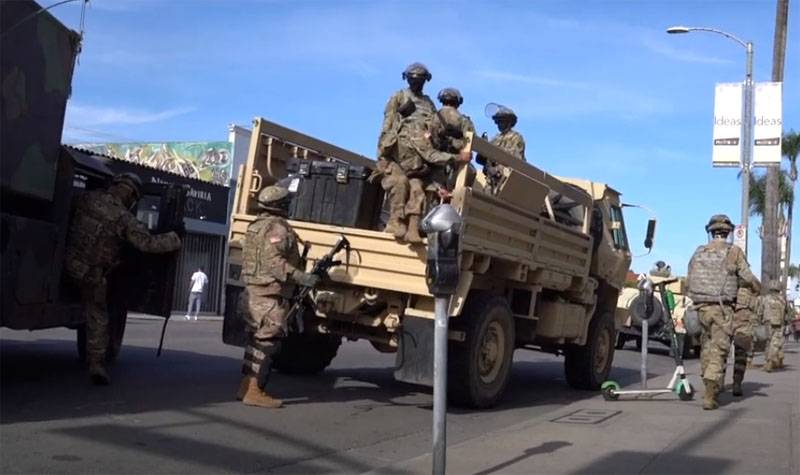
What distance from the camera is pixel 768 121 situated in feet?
62.7

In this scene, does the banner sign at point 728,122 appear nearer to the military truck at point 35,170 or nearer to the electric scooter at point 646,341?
the electric scooter at point 646,341

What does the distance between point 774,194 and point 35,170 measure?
71.9 ft

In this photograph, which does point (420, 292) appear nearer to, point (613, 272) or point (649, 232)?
point (613, 272)

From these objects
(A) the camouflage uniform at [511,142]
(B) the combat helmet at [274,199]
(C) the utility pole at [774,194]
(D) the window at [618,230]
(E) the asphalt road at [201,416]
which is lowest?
(E) the asphalt road at [201,416]

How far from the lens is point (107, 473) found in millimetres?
5023

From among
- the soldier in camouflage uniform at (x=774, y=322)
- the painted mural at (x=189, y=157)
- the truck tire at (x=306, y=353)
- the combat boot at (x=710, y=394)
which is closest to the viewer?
the combat boot at (x=710, y=394)

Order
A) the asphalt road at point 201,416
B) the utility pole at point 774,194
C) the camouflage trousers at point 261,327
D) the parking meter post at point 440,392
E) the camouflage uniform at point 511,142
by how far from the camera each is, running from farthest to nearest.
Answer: the utility pole at point 774,194, the camouflage uniform at point 511,142, the camouflage trousers at point 261,327, the asphalt road at point 201,416, the parking meter post at point 440,392

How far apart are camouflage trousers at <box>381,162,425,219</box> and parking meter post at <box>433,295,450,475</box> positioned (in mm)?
2479

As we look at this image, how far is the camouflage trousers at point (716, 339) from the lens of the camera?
354 inches

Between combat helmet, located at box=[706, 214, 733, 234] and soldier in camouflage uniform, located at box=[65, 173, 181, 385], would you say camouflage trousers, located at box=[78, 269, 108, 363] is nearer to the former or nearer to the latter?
soldier in camouflage uniform, located at box=[65, 173, 181, 385]

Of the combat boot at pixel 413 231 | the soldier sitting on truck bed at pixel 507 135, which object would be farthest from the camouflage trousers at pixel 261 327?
the soldier sitting on truck bed at pixel 507 135

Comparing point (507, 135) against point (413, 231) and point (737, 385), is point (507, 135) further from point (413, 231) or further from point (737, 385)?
point (737, 385)

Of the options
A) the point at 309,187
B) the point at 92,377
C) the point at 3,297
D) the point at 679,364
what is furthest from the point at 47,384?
the point at 679,364

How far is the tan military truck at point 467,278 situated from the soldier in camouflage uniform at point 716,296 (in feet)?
4.56
